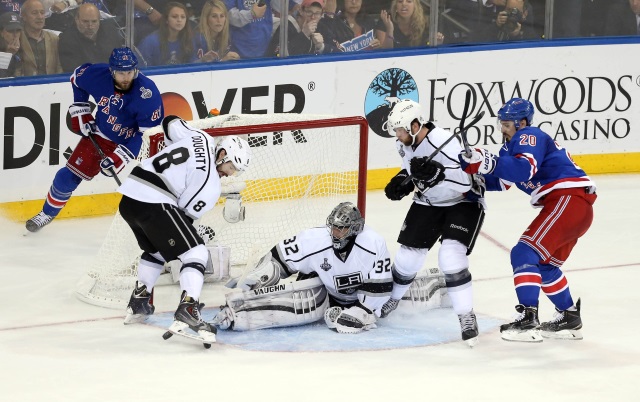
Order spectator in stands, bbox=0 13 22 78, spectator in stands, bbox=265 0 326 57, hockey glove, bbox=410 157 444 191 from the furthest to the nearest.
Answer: spectator in stands, bbox=265 0 326 57
spectator in stands, bbox=0 13 22 78
hockey glove, bbox=410 157 444 191

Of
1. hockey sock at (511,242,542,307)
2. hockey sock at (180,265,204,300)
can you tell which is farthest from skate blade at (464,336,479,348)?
hockey sock at (180,265,204,300)

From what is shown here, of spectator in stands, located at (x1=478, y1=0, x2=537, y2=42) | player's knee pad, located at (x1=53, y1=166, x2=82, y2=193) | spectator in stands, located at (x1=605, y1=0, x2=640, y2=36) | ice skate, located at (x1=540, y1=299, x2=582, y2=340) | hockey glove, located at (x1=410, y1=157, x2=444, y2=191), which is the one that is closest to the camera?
hockey glove, located at (x1=410, y1=157, x2=444, y2=191)

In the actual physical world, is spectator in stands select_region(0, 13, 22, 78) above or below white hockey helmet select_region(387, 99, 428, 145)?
above

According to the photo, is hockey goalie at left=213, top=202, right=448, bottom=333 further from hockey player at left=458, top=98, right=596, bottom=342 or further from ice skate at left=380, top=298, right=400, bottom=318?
hockey player at left=458, top=98, right=596, bottom=342

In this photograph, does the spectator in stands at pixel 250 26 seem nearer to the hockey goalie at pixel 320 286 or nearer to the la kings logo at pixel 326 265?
the hockey goalie at pixel 320 286

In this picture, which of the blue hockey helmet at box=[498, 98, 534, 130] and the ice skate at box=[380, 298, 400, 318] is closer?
the blue hockey helmet at box=[498, 98, 534, 130]

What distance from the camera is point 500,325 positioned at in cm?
613

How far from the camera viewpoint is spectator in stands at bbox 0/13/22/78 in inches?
300

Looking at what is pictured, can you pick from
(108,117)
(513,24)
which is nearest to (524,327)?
(108,117)

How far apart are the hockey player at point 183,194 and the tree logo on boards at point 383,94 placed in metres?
3.12

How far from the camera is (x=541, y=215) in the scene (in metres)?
5.76

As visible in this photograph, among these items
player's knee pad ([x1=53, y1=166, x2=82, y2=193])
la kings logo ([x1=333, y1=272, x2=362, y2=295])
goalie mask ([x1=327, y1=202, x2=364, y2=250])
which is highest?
player's knee pad ([x1=53, y1=166, x2=82, y2=193])

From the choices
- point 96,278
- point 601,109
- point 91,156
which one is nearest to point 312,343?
point 96,278

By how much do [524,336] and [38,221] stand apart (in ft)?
10.5
